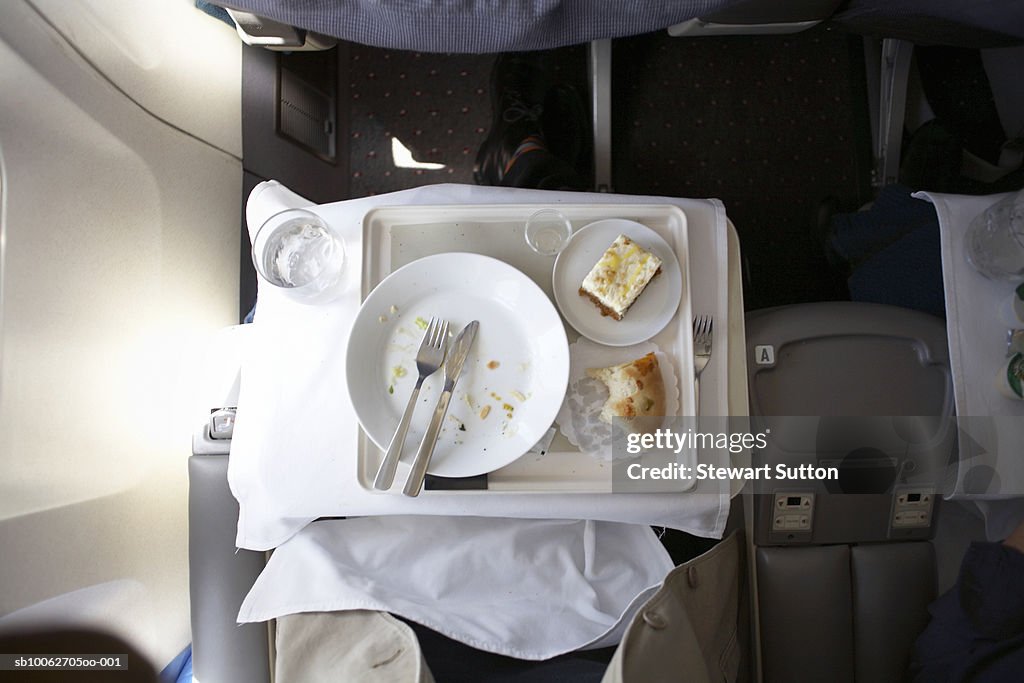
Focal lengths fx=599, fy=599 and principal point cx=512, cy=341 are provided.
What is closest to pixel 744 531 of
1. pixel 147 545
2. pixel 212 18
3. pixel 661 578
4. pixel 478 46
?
pixel 661 578

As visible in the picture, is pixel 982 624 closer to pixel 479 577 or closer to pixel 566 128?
pixel 479 577

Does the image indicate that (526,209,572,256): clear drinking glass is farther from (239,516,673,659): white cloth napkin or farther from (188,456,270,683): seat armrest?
(188,456,270,683): seat armrest

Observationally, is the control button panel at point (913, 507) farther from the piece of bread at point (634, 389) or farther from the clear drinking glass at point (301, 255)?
the clear drinking glass at point (301, 255)

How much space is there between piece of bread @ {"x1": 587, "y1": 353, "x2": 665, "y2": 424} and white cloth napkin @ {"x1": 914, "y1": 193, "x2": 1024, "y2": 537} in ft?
1.53

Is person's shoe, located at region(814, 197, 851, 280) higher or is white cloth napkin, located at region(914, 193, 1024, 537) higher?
person's shoe, located at region(814, 197, 851, 280)

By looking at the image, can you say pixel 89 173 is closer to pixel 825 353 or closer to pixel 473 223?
pixel 473 223

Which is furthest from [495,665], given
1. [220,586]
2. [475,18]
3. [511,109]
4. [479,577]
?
[511,109]

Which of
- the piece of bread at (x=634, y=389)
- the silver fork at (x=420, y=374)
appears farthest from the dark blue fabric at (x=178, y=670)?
the piece of bread at (x=634, y=389)

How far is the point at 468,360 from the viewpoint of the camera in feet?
2.48

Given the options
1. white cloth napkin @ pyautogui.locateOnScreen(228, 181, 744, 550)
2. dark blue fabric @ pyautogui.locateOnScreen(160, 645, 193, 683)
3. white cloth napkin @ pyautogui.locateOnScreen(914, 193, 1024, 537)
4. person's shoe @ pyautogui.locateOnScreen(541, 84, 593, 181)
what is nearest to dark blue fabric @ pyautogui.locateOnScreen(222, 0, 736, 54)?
white cloth napkin @ pyautogui.locateOnScreen(228, 181, 744, 550)

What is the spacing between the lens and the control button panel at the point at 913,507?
881mm

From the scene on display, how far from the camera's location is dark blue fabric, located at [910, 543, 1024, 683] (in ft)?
2.67

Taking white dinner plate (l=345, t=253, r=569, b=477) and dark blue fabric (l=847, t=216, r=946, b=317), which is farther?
dark blue fabric (l=847, t=216, r=946, b=317)

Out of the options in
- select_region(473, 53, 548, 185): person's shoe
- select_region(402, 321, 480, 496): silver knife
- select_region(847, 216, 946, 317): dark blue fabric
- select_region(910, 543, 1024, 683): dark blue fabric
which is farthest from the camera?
select_region(473, 53, 548, 185): person's shoe
